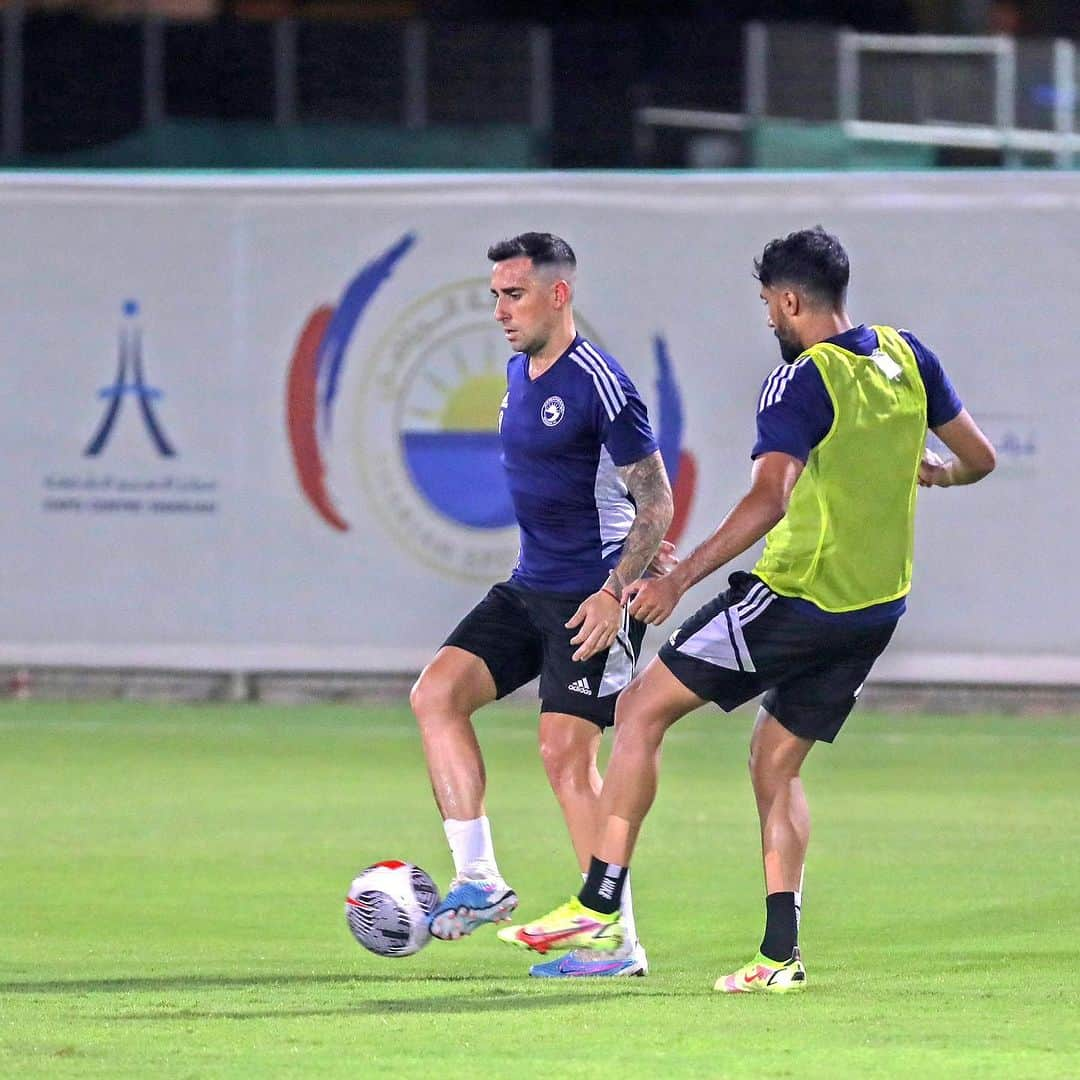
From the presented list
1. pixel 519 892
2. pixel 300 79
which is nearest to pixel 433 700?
pixel 519 892

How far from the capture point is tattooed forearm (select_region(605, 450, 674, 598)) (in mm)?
7262

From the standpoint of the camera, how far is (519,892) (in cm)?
895

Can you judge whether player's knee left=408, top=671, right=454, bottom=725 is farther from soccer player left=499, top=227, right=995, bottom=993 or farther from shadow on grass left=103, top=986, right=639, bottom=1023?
shadow on grass left=103, top=986, right=639, bottom=1023

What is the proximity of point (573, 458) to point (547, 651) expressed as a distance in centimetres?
62

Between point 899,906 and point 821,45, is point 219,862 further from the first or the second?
point 821,45

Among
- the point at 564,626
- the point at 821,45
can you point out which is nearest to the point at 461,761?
the point at 564,626

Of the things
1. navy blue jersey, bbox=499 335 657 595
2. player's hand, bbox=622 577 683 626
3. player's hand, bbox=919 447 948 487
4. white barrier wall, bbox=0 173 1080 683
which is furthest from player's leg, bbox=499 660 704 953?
white barrier wall, bbox=0 173 1080 683

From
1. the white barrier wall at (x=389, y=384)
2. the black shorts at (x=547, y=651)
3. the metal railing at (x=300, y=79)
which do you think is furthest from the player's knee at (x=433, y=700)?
the metal railing at (x=300, y=79)

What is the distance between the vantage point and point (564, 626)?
24.9 feet

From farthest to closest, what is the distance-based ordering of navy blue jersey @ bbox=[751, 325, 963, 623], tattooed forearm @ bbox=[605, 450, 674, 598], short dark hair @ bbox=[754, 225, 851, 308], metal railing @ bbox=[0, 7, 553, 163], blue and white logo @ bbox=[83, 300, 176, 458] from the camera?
metal railing @ bbox=[0, 7, 553, 163]
blue and white logo @ bbox=[83, 300, 176, 458]
tattooed forearm @ bbox=[605, 450, 674, 598]
short dark hair @ bbox=[754, 225, 851, 308]
navy blue jersey @ bbox=[751, 325, 963, 623]

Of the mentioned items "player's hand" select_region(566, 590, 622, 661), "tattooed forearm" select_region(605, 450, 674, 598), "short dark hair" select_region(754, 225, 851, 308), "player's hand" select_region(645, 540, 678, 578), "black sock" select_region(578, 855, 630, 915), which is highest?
"short dark hair" select_region(754, 225, 851, 308)

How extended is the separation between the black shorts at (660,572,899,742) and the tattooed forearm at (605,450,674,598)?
0.29 metres

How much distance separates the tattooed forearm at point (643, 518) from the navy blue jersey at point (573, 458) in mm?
48

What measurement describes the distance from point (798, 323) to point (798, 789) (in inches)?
53.2
